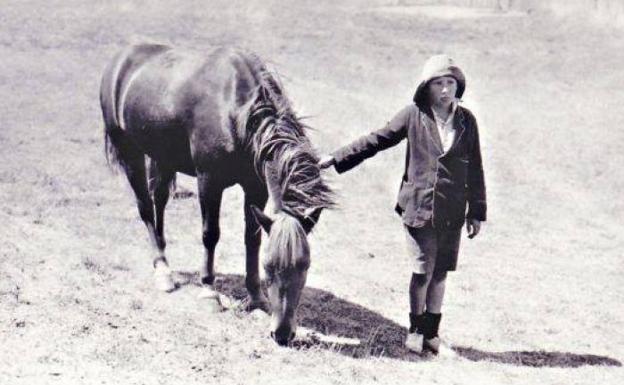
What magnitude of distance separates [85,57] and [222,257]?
1110 centimetres

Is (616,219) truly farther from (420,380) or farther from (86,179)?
(86,179)

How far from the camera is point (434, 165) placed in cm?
467

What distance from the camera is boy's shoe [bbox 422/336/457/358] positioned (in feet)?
16.3

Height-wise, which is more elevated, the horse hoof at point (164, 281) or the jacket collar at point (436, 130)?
the jacket collar at point (436, 130)

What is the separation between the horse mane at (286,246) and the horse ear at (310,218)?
0.28 ft

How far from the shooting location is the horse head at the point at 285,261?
4234 mm

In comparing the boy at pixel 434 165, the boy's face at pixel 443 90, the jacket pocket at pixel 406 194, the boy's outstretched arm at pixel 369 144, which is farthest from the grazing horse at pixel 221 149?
the boy's face at pixel 443 90

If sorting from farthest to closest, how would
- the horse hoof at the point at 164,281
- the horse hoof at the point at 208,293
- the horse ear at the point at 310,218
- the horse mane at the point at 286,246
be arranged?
the horse hoof at the point at 164,281, the horse hoof at the point at 208,293, the horse ear at the point at 310,218, the horse mane at the point at 286,246

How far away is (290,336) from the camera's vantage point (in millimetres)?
4477

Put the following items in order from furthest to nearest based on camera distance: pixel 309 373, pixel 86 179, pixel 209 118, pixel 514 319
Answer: pixel 86 179
pixel 514 319
pixel 209 118
pixel 309 373

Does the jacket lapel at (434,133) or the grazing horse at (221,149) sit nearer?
the grazing horse at (221,149)

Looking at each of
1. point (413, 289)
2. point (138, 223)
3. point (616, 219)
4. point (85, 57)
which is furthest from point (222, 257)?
point (85, 57)

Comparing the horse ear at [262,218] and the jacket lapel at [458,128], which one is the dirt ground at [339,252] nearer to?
the horse ear at [262,218]

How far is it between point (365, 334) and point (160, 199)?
248 cm
